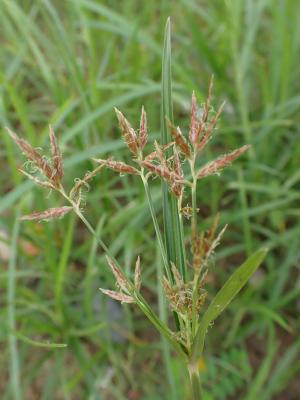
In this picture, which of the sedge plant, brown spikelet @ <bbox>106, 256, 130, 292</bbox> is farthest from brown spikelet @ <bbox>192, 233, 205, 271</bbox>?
brown spikelet @ <bbox>106, 256, 130, 292</bbox>

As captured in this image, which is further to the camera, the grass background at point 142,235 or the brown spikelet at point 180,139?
the grass background at point 142,235

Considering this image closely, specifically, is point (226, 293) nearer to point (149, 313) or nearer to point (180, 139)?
point (149, 313)

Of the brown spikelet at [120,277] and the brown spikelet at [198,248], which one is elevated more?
the brown spikelet at [198,248]

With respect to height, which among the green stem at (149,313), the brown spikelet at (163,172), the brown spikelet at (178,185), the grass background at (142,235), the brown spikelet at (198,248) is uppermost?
the brown spikelet at (163,172)

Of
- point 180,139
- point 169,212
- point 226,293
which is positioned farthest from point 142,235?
point 180,139

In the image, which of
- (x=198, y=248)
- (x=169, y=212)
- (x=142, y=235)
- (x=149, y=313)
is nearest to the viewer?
(x=198, y=248)

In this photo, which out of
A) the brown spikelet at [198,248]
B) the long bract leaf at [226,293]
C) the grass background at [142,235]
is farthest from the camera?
the grass background at [142,235]

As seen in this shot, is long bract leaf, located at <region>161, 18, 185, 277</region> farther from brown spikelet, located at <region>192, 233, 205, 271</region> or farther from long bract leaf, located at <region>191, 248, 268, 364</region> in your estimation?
brown spikelet, located at <region>192, 233, 205, 271</region>

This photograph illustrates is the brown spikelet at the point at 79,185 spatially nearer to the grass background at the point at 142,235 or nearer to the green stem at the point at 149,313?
the green stem at the point at 149,313

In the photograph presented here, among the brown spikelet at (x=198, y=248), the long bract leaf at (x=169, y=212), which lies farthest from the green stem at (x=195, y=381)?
the brown spikelet at (x=198, y=248)
